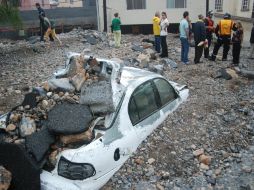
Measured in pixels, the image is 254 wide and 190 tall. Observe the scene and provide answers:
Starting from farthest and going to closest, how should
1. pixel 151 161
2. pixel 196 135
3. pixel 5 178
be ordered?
pixel 196 135 → pixel 151 161 → pixel 5 178

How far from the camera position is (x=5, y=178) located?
4027 mm

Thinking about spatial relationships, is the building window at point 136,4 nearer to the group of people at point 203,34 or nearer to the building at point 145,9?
the building at point 145,9

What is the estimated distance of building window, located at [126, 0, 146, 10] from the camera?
23.6m

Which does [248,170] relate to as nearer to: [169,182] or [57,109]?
[169,182]

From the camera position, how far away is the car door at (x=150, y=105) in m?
5.06

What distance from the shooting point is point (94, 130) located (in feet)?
15.1

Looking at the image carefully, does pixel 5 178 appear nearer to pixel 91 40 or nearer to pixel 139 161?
pixel 139 161

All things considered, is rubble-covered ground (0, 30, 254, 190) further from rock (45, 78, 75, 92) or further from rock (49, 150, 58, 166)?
rock (45, 78, 75, 92)

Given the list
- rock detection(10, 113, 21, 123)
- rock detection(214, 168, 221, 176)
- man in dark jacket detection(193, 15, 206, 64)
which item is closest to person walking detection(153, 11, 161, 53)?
man in dark jacket detection(193, 15, 206, 64)

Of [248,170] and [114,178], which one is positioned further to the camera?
[248,170]

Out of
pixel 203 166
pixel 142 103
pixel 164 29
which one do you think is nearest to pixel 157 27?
pixel 164 29

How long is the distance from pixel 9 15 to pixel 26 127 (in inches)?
394

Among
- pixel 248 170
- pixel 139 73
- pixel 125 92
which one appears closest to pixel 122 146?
pixel 125 92

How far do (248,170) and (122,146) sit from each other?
7.22 ft
